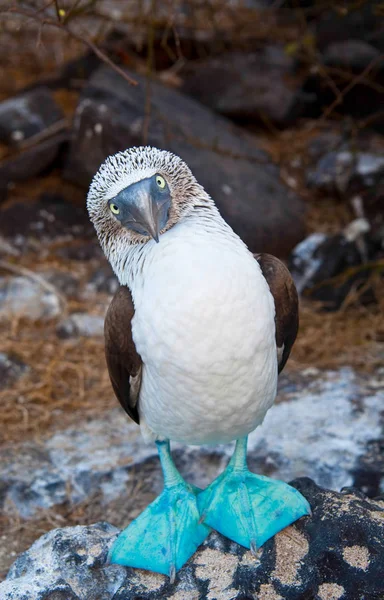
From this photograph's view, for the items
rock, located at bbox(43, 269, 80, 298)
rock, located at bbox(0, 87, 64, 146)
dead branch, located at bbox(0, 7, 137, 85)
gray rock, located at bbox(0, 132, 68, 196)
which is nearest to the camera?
dead branch, located at bbox(0, 7, 137, 85)

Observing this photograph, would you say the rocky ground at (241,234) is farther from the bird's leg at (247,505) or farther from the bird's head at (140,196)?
the bird's head at (140,196)

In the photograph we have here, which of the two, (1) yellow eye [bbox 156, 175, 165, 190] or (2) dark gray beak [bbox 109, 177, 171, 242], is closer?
(2) dark gray beak [bbox 109, 177, 171, 242]

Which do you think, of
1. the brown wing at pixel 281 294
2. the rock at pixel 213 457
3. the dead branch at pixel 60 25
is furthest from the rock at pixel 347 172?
the brown wing at pixel 281 294

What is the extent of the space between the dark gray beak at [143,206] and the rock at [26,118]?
154 inches

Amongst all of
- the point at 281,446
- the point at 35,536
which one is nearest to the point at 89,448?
the point at 35,536

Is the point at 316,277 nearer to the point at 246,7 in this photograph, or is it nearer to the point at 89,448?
the point at 89,448

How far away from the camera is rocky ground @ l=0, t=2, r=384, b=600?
2.55 meters

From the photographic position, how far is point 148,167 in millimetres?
2402

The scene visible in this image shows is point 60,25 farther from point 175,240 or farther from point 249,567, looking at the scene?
point 249,567

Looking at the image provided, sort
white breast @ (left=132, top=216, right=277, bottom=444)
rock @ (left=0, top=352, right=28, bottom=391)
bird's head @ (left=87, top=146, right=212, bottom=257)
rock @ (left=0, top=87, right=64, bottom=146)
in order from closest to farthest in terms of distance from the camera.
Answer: white breast @ (left=132, top=216, right=277, bottom=444), bird's head @ (left=87, top=146, right=212, bottom=257), rock @ (left=0, top=352, right=28, bottom=391), rock @ (left=0, top=87, right=64, bottom=146)

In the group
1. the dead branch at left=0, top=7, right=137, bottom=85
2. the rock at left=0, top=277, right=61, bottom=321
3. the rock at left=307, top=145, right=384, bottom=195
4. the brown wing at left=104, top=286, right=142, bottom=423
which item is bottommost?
the rock at left=0, top=277, right=61, bottom=321

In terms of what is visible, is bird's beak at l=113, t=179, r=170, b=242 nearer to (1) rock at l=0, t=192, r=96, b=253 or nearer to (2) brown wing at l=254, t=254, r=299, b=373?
(2) brown wing at l=254, t=254, r=299, b=373

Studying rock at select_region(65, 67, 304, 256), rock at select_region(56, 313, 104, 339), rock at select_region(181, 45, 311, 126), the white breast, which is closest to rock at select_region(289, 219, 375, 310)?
rock at select_region(65, 67, 304, 256)

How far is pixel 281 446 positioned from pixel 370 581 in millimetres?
1191
